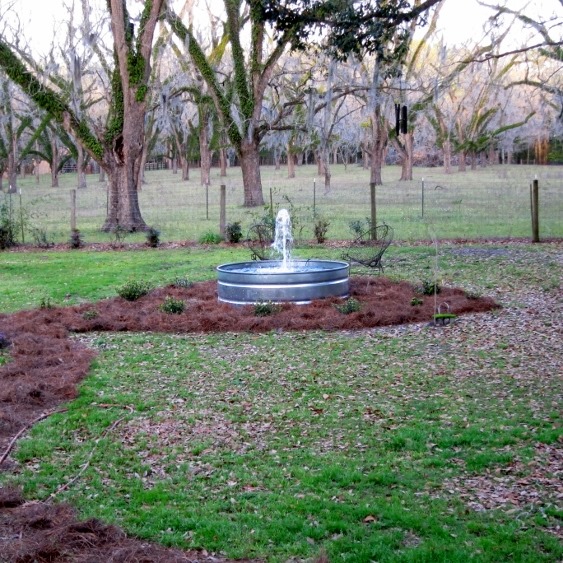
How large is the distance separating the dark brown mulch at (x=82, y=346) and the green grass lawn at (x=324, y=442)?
220mm

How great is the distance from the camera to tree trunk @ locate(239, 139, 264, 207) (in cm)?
2800

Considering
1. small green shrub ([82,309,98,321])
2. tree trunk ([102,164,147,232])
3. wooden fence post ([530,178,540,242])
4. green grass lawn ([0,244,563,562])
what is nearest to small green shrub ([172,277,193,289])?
small green shrub ([82,309,98,321])

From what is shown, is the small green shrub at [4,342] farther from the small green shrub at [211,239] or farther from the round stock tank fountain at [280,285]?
the small green shrub at [211,239]

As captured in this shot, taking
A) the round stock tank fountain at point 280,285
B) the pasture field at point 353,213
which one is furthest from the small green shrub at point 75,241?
the round stock tank fountain at point 280,285

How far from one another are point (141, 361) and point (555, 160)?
58.6 m

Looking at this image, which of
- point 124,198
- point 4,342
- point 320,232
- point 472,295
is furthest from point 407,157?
point 4,342

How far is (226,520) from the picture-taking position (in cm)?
469

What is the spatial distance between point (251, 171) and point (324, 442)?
23.0m

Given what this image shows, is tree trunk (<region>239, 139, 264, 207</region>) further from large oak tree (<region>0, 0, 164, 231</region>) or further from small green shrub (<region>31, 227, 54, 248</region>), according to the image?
small green shrub (<region>31, 227, 54, 248</region>)

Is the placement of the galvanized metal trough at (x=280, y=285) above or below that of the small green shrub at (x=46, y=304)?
above

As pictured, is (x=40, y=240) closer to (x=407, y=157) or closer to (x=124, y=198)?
(x=124, y=198)

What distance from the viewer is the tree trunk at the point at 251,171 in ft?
91.9

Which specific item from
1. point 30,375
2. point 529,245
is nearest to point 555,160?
point 529,245

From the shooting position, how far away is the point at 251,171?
28.4 meters
